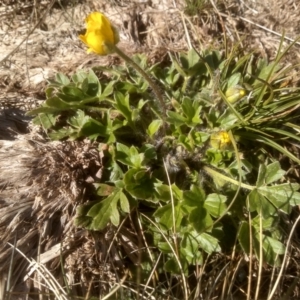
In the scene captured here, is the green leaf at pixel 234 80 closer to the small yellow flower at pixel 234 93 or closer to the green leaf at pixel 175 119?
the small yellow flower at pixel 234 93

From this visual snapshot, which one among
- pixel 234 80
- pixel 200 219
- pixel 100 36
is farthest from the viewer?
pixel 234 80

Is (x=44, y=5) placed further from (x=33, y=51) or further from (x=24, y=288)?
(x=24, y=288)

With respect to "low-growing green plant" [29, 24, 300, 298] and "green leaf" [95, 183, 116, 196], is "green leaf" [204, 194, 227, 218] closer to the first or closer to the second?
"low-growing green plant" [29, 24, 300, 298]

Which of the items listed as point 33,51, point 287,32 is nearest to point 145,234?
point 33,51

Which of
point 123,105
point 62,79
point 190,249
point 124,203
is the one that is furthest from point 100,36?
point 190,249

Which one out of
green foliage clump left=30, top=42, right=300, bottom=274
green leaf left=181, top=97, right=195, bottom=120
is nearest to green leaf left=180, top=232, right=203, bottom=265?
green foliage clump left=30, top=42, right=300, bottom=274

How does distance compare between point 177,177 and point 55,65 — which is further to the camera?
point 55,65

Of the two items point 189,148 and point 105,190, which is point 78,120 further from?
point 189,148
